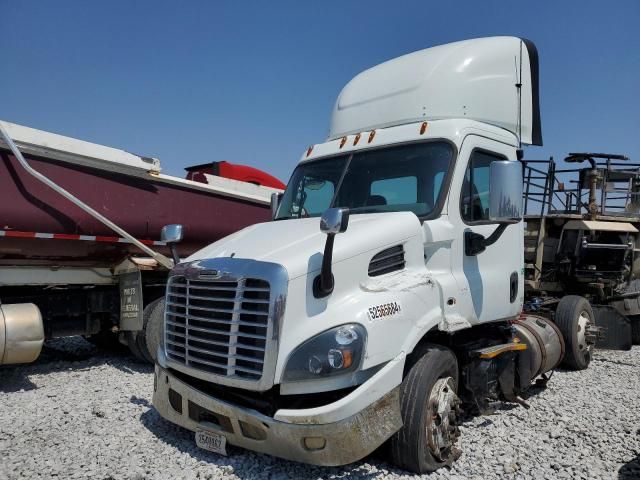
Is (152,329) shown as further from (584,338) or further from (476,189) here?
(584,338)

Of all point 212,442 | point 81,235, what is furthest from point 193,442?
point 81,235

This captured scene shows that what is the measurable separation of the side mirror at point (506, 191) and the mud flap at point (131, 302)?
4613mm

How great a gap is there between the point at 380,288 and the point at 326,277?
44cm

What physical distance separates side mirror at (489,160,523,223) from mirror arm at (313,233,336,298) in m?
1.46

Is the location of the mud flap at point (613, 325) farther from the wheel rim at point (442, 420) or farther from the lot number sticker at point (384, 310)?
the lot number sticker at point (384, 310)

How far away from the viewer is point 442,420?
12.4 ft

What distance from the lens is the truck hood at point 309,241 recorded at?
3.51 meters

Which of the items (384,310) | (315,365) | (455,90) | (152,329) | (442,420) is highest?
(455,90)

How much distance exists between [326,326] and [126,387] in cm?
366

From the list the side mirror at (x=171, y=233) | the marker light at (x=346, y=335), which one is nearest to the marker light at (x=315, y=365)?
the marker light at (x=346, y=335)

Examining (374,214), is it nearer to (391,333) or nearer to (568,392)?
(391,333)

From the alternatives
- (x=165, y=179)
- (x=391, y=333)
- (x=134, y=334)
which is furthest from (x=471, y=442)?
(x=165, y=179)

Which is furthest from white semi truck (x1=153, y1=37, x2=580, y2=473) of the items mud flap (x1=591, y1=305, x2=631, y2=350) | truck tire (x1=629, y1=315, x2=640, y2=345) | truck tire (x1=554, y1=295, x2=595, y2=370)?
truck tire (x1=629, y1=315, x2=640, y2=345)

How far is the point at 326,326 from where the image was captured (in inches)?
131
